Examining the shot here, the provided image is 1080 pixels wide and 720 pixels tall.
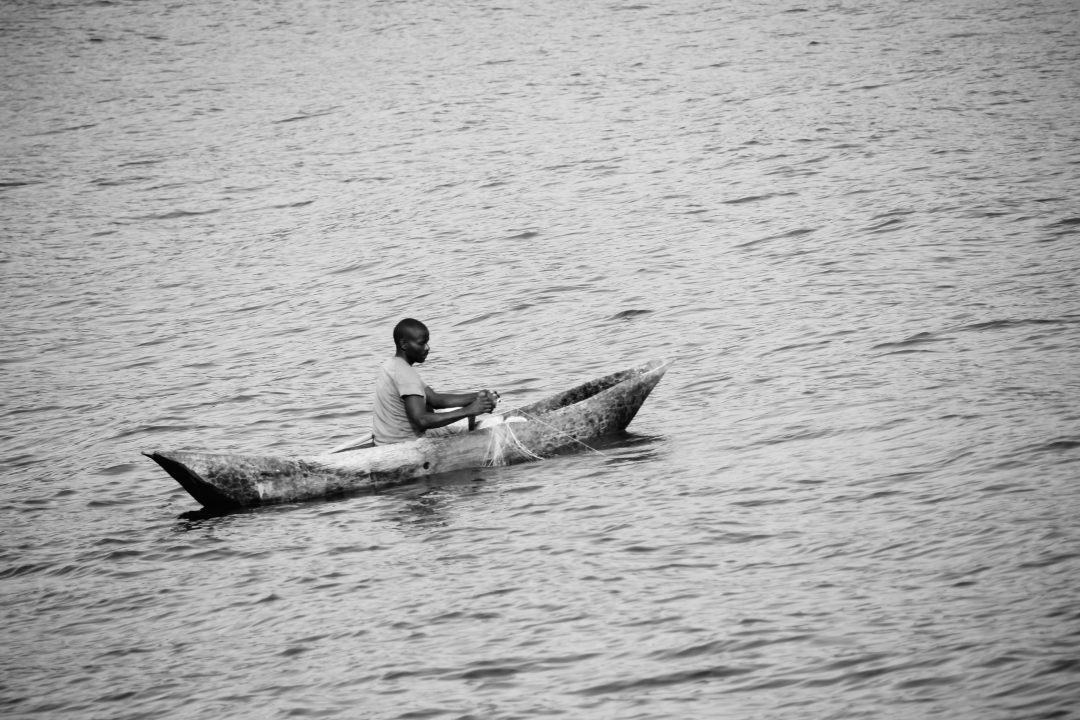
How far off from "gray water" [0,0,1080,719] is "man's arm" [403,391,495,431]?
538 millimetres

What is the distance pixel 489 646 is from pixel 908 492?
3.36 m

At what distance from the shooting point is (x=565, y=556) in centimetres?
873

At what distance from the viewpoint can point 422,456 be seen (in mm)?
10508

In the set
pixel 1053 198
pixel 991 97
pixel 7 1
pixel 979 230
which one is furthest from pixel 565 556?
pixel 7 1

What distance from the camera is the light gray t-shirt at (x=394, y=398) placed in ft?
33.7

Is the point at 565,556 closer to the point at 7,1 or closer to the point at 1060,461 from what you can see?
the point at 1060,461

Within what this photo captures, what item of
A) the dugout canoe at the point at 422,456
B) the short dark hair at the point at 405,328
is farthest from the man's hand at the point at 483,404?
the short dark hair at the point at 405,328

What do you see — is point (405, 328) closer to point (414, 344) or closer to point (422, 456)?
point (414, 344)

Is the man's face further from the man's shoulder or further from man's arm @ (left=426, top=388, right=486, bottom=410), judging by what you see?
man's arm @ (left=426, top=388, right=486, bottom=410)

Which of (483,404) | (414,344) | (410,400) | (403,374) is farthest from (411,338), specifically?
(483,404)

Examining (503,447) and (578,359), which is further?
(578,359)

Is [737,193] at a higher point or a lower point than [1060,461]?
higher

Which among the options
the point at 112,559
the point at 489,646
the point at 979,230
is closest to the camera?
the point at 489,646

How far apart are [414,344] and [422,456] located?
93 centimetres
